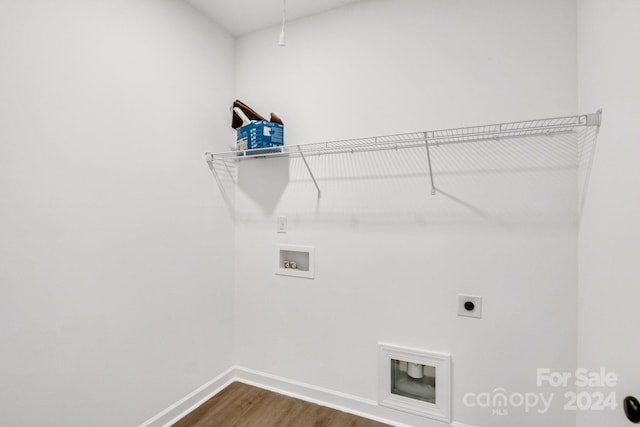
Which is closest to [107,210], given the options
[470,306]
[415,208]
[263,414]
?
[263,414]

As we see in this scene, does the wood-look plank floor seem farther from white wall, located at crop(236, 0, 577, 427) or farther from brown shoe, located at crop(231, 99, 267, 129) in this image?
brown shoe, located at crop(231, 99, 267, 129)

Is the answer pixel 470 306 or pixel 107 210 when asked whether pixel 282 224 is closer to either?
pixel 107 210

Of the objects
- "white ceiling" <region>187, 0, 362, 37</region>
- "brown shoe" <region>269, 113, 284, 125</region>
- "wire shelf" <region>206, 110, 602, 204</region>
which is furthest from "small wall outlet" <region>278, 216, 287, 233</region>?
"white ceiling" <region>187, 0, 362, 37</region>

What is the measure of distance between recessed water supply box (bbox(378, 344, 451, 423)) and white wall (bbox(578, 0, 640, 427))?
59 cm

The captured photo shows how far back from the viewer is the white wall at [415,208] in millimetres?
1428

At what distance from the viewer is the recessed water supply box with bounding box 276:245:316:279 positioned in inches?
77.5

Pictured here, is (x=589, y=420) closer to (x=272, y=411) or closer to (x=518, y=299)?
(x=518, y=299)

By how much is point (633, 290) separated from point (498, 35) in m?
1.32

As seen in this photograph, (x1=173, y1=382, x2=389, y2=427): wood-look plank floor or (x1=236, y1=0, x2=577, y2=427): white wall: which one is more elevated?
(x1=236, y1=0, x2=577, y2=427): white wall

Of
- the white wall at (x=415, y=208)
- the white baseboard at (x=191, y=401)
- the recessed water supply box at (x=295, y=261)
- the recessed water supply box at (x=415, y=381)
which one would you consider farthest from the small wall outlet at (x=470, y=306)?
the white baseboard at (x=191, y=401)

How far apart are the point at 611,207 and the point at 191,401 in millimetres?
2393

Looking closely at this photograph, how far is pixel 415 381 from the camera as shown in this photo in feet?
5.76

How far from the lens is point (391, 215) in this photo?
174 centimetres

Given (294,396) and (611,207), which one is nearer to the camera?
(611,207)
